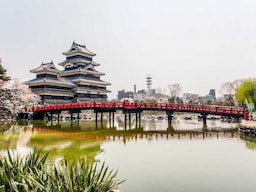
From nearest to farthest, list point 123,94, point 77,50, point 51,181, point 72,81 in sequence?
point 51,181 < point 72,81 < point 77,50 < point 123,94

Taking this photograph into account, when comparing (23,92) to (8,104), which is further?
(23,92)

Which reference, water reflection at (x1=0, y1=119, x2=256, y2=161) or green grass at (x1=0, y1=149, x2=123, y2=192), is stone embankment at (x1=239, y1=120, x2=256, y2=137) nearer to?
water reflection at (x1=0, y1=119, x2=256, y2=161)

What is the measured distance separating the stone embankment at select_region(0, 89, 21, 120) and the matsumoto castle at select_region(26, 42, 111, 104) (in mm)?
8009

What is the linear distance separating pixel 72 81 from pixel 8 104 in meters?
18.8

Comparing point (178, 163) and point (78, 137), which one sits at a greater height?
point (78, 137)

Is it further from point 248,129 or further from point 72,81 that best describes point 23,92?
point 248,129

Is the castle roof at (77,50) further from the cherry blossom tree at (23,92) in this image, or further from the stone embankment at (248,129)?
the stone embankment at (248,129)

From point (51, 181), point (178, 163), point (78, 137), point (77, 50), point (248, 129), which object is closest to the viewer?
point (51, 181)

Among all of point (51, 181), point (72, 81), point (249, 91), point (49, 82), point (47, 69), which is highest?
point (47, 69)

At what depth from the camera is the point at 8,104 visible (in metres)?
36.1

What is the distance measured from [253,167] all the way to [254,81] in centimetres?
3681

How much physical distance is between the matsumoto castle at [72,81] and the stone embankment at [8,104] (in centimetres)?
801

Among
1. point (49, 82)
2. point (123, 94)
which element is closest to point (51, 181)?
point (49, 82)

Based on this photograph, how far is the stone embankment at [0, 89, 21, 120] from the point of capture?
35.2m
